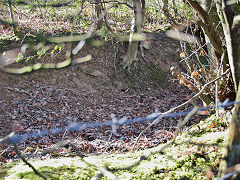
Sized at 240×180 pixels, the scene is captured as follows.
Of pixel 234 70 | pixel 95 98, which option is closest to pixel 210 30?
pixel 234 70

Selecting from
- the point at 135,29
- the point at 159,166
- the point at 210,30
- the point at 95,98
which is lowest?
the point at 95,98

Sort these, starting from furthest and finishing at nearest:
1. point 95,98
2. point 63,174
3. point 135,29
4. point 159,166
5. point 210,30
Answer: point 135,29
point 95,98
point 210,30
point 159,166
point 63,174

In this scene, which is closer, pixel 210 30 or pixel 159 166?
pixel 159 166

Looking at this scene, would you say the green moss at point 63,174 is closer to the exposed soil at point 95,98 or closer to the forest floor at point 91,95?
the exposed soil at point 95,98

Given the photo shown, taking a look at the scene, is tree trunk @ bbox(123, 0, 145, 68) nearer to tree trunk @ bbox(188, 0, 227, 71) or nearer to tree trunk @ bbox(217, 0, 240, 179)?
tree trunk @ bbox(188, 0, 227, 71)

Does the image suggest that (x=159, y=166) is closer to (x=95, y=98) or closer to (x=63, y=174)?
(x=63, y=174)

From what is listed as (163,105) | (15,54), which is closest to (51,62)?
(15,54)

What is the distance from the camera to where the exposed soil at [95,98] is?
483cm

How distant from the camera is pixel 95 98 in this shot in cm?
736

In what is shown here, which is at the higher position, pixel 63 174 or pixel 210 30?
pixel 210 30

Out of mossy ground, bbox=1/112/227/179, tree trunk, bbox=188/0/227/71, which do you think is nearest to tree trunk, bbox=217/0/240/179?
mossy ground, bbox=1/112/227/179

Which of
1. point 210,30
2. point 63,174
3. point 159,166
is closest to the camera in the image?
point 63,174

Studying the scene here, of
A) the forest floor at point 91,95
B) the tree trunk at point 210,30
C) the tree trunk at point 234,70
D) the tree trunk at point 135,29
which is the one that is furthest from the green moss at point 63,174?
the tree trunk at point 135,29

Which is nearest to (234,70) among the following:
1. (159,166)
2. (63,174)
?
(159,166)
